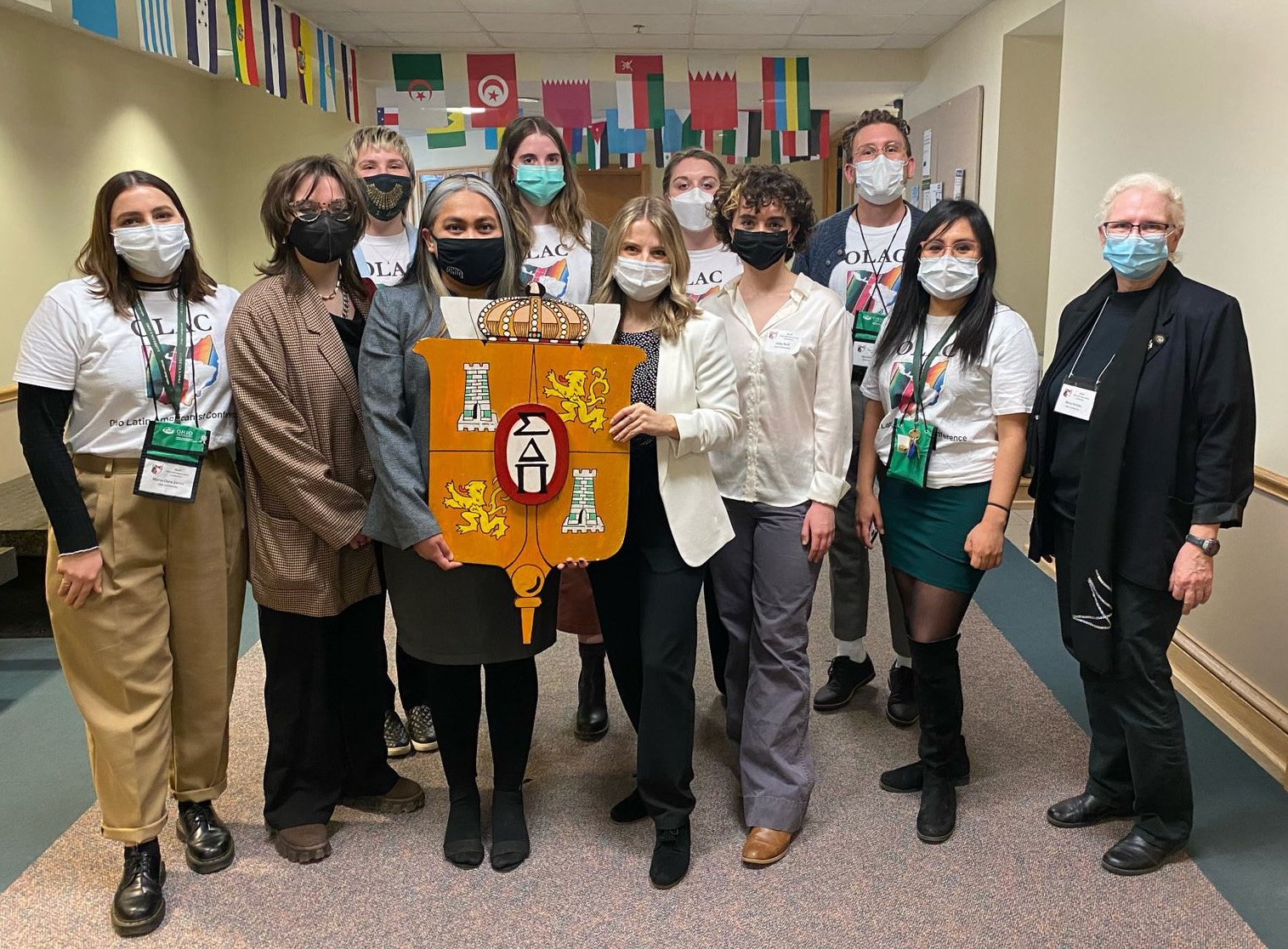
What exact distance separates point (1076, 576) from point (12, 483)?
14.8 ft

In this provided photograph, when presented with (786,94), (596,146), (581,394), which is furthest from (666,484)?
(786,94)

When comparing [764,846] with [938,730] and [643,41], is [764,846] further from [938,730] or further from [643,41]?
[643,41]

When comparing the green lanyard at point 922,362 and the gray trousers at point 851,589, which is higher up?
the green lanyard at point 922,362

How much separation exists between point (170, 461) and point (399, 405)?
0.50 meters

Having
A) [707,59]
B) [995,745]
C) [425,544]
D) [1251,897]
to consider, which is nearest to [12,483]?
[425,544]

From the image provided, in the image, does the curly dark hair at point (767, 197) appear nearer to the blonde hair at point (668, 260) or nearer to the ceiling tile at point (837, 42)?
the blonde hair at point (668, 260)

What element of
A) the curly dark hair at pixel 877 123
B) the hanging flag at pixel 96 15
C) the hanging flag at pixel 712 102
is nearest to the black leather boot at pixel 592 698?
the curly dark hair at pixel 877 123

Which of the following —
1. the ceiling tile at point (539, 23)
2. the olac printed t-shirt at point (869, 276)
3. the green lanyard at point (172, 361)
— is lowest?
the green lanyard at point (172, 361)

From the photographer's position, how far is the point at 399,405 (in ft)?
6.75

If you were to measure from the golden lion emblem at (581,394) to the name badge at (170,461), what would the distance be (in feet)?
2.52

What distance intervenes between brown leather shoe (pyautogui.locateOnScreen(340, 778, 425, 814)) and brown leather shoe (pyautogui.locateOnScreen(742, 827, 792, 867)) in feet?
2.83

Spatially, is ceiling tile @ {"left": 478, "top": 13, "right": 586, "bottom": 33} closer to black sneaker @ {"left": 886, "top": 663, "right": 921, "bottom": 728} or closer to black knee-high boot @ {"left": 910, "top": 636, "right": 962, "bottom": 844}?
black sneaker @ {"left": 886, "top": 663, "right": 921, "bottom": 728}

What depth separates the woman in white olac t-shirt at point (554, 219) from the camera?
268 cm

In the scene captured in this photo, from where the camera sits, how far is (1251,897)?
2201 mm
